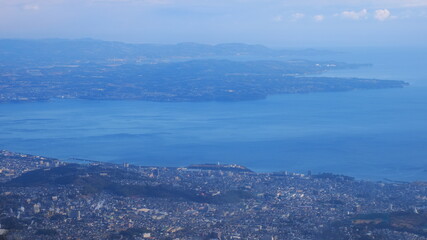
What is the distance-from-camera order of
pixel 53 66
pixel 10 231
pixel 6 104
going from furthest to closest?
pixel 53 66
pixel 6 104
pixel 10 231


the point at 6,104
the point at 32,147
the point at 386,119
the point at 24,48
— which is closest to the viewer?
the point at 32,147

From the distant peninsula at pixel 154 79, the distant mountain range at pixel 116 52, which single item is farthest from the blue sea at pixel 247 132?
the distant mountain range at pixel 116 52

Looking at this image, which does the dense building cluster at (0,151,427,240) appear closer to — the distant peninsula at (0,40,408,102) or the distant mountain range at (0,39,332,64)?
the distant peninsula at (0,40,408,102)

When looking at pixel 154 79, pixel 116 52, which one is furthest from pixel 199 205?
pixel 116 52

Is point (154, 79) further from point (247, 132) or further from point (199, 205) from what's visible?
point (199, 205)

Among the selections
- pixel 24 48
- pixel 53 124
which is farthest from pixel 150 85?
pixel 24 48

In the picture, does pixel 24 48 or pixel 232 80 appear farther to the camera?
pixel 24 48

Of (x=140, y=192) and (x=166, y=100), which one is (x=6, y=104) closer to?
(x=166, y=100)
